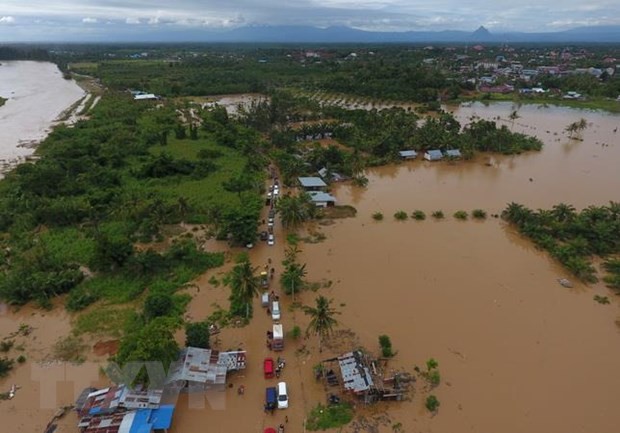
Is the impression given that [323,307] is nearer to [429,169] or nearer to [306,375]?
[306,375]

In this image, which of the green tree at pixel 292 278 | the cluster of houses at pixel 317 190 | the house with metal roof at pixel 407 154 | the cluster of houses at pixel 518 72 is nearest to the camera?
the green tree at pixel 292 278

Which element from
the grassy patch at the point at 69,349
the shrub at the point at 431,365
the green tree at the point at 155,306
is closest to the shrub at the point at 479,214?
the shrub at the point at 431,365

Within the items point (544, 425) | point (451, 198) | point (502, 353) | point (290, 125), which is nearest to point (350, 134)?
point (290, 125)

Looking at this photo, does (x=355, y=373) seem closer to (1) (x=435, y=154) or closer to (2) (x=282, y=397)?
(2) (x=282, y=397)

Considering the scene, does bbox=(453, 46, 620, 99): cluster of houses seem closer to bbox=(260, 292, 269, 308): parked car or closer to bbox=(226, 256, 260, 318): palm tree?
bbox=(260, 292, 269, 308): parked car

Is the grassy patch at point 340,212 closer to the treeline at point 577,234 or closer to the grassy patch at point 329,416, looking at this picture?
the treeline at point 577,234

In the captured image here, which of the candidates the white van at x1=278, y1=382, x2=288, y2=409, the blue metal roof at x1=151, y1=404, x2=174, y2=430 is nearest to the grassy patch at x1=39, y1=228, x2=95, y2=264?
the blue metal roof at x1=151, y1=404, x2=174, y2=430
